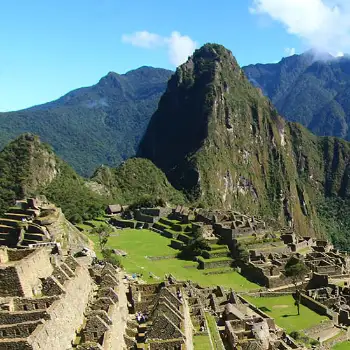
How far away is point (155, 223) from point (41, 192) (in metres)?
30.6

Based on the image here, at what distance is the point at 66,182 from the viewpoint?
356ft

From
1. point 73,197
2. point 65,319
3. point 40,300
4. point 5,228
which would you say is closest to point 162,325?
point 65,319

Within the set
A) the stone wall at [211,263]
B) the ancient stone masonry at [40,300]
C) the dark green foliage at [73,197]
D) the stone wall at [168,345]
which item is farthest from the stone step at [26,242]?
the dark green foliage at [73,197]

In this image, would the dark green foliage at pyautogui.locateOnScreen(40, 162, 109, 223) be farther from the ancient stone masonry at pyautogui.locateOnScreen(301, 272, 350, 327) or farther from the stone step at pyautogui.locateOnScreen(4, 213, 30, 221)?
the ancient stone masonry at pyautogui.locateOnScreen(301, 272, 350, 327)

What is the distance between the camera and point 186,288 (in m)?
29.1

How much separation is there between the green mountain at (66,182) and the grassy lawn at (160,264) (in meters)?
16.1

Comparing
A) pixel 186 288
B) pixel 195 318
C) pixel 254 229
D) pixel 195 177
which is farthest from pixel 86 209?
pixel 195 177

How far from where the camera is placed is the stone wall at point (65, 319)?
13.6 meters

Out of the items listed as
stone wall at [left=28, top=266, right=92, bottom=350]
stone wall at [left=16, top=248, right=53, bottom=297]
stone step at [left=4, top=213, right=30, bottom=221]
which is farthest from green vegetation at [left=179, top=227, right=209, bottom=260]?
stone wall at [left=28, top=266, right=92, bottom=350]

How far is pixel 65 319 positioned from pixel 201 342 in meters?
7.31

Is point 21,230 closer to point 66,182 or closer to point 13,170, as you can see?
point 66,182

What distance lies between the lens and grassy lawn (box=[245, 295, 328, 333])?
36.4 meters

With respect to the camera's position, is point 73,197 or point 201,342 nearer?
point 201,342

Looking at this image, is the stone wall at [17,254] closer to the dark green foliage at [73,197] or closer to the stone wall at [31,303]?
the stone wall at [31,303]
